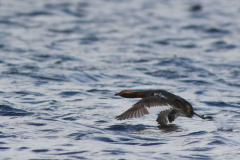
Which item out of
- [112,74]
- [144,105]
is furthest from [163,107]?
[112,74]

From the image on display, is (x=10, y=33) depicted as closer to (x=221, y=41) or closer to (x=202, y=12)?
(x=221, y=41)

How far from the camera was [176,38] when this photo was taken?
56.9 feet

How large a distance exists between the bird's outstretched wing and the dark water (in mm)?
206

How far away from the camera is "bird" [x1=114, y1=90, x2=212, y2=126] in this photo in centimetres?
823

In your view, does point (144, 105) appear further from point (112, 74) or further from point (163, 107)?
point (112, 74)

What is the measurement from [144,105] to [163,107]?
315 millimetres

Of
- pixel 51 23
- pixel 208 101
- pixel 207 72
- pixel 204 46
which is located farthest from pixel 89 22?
pixel 208 101

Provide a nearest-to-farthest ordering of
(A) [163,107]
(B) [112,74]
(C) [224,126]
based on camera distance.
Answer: (C) [224,126] → (A) [163,107] → (B) [112,74]

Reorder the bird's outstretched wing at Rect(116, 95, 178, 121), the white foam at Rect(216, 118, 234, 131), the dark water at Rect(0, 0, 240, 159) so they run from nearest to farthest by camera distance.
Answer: the dark water at Rect(0, 0, 240, 159) < the white foam at Rect(216, 118, 234, 131) < the bird's outstretched wing at Rect(116, 95, 178, 121)

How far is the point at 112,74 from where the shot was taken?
12.4 meters

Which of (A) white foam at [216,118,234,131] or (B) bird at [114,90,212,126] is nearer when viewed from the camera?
(A) white foam at [216,118,234,131]

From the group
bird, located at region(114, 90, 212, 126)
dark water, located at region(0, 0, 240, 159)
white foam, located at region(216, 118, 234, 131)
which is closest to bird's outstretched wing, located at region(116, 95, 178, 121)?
bird, located at region(114, 90, 212, 126)

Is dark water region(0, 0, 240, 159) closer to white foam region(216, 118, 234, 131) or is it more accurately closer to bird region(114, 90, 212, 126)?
white foam region(216, 118, 234, 131)

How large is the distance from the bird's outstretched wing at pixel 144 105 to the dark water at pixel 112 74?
0.68ft
